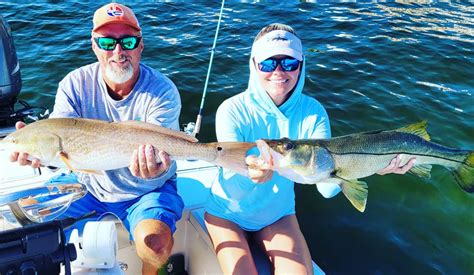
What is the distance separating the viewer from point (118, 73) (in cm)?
330

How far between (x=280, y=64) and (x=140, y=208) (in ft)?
4.93

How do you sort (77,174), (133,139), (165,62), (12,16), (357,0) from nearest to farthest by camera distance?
(133,139), (77,174), (165,62), (12,16), (357,0)

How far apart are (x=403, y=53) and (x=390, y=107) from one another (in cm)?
277

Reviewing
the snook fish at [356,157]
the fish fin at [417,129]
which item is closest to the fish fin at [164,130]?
the snook fish at [356,157]

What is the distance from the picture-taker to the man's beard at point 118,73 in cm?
329

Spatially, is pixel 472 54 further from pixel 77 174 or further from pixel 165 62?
pixel 77 174

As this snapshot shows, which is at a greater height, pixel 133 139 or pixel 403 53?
pixel 133 139

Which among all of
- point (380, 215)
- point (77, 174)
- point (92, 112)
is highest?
point (92, 112)

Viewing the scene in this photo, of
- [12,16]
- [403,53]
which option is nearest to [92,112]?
[403,53]

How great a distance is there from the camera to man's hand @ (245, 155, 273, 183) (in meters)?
2.61

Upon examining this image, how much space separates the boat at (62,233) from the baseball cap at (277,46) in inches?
56.1

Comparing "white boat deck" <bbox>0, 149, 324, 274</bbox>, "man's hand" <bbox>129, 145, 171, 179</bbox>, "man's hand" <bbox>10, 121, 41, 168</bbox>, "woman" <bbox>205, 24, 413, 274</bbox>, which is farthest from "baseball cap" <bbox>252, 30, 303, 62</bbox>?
"man's hand" <bbox>10, 121, 41, 168</bbox>

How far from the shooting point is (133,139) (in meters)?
2.80

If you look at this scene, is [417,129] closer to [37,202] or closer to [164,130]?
[164,130]
